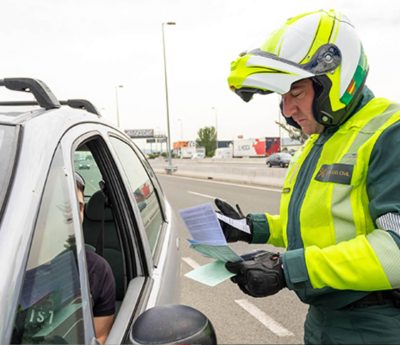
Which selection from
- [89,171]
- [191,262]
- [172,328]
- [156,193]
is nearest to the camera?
[172,328]

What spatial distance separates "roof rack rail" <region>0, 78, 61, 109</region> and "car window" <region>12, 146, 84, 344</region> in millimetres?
276

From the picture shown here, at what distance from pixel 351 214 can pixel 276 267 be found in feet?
1.01

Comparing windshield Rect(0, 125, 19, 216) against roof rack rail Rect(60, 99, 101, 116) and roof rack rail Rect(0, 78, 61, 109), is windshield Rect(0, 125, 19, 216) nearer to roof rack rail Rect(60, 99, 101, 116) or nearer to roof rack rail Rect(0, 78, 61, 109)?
roof rack rail Rect(0, 78, 61, 109)

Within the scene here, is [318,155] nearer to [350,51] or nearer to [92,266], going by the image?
[350,51]

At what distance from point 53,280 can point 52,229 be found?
137 millimetres

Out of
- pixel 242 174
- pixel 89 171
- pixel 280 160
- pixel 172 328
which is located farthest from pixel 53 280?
pixel 280 160

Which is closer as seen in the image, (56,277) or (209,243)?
(56,277)

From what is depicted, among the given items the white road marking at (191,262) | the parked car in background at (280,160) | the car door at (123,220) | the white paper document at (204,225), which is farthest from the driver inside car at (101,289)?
the parked car in background at (280,160)

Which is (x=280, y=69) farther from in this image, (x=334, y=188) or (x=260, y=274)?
(x=260, y=274)

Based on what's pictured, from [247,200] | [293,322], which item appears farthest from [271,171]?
[293,322]

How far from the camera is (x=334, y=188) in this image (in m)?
1.54

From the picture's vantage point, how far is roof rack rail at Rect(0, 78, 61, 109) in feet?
4.97

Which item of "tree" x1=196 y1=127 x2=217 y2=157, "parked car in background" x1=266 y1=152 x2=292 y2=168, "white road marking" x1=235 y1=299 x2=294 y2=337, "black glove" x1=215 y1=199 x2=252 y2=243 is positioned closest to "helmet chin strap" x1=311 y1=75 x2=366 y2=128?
"black glove" x1=215 y1=199 x2=252 y2=243

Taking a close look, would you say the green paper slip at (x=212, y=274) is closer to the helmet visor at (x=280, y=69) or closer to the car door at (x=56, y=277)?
the car door at (x=56, y=277)
